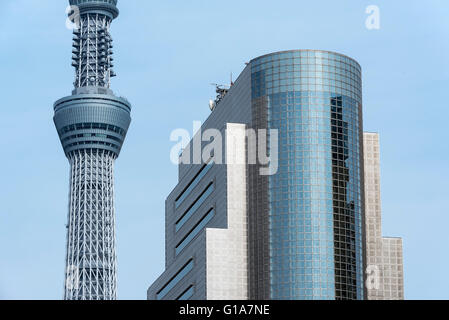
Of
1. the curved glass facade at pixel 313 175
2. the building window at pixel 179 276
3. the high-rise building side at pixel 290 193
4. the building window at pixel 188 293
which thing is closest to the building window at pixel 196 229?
the high-rise building side at pixel 290 193

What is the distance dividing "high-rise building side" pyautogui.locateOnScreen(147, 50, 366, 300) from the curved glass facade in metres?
0.14

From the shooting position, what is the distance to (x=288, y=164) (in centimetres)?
17512

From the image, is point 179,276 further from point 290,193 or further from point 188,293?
point 290,193

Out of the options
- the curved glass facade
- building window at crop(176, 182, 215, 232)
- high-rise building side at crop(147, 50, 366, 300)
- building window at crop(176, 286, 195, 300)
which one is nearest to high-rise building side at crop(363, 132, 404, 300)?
high-rise building side at crop(147, 50, 366, 300)

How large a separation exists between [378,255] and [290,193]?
1692 cm

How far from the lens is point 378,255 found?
180 meters

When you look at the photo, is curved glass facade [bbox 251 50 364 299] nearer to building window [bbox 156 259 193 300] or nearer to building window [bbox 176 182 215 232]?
building window [bbox 176 182 215 232]

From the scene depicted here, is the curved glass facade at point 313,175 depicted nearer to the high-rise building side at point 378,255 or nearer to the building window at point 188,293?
the high-rise building side at point 378,255

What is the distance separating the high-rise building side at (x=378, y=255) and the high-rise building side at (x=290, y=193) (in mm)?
5091

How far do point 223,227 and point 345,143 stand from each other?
69.6 ft

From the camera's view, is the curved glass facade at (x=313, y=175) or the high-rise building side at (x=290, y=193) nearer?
the curved glass facade at (x=313, y=175)

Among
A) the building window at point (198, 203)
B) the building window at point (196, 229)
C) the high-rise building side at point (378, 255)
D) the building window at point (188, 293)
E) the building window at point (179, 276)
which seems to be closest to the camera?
the high-rise building side at point (378, 255)

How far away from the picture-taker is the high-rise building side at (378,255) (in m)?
178
